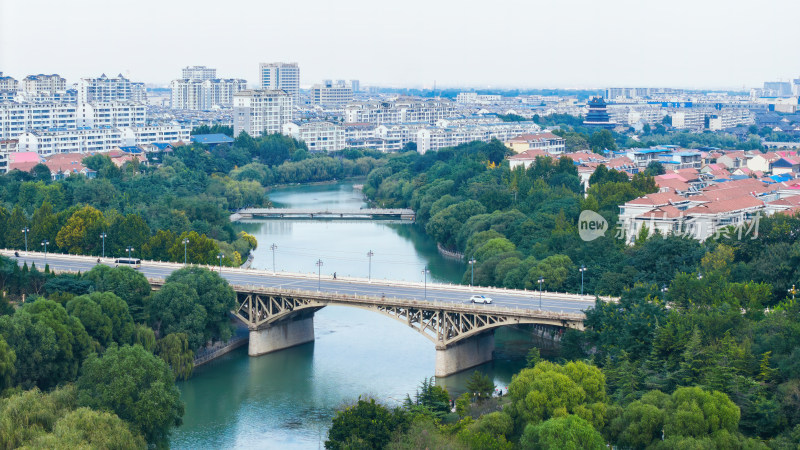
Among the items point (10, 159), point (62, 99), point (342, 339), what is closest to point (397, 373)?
point (342, 339)

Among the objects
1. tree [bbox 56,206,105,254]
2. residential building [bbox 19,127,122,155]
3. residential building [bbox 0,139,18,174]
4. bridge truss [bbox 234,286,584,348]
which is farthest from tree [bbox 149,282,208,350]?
residential building [bbox 19,127,122,155]

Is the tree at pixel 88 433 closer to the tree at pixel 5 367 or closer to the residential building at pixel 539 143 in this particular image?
the tree at pixel 5 367

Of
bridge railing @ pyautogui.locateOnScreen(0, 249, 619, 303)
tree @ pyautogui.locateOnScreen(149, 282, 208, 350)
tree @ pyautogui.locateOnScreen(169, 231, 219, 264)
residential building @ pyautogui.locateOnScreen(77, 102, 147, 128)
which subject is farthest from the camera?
residential building @ pyautogui.locateOnScreen(77, 102, 147, 128)

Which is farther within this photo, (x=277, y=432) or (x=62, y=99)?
(x=62, y=99)

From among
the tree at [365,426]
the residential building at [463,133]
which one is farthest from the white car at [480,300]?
the residential building at [463,133]

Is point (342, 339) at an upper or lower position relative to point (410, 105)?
lower

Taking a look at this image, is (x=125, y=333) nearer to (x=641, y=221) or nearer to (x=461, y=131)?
(x=641, y=221)

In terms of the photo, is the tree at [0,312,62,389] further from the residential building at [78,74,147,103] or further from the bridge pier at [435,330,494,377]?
the residential building at [78,74,147,103]
